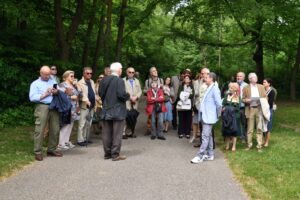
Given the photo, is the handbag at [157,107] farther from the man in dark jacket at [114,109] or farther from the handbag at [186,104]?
the man in dark jacket at [114,109]

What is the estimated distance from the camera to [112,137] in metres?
9.80

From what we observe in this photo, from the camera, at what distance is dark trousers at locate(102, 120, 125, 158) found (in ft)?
31.4

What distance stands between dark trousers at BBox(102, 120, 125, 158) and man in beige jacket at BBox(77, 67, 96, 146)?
6.03ft

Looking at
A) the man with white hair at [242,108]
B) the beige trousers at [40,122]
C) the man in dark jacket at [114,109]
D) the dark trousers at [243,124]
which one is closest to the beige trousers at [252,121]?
the man with white hair at [242,108]

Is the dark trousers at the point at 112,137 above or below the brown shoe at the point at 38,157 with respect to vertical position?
above

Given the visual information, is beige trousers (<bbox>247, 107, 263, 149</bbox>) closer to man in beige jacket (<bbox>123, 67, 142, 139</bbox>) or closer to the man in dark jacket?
the man in dark jacket

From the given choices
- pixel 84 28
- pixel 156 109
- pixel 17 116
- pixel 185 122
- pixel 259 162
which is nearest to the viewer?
pixel 259 162

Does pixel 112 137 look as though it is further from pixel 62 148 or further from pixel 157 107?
pixel 157 107

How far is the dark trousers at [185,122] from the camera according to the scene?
1305cm

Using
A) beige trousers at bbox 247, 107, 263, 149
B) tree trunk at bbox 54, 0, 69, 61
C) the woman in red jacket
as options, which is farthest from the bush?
beige trousers at bbox 247, 107, 263, 149

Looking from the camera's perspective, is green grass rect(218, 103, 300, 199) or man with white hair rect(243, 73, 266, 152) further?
man with white hair rect(243, 73, 266, 152)

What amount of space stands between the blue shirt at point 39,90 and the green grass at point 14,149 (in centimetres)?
127

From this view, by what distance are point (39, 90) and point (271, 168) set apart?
5.13 meters

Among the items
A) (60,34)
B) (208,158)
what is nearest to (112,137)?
(208,158)
